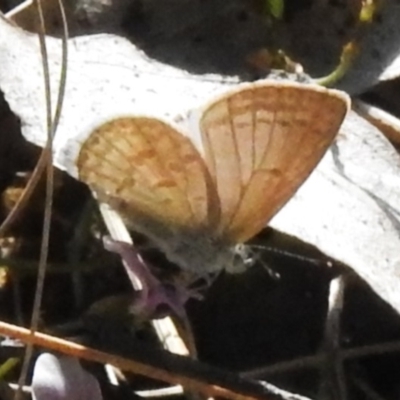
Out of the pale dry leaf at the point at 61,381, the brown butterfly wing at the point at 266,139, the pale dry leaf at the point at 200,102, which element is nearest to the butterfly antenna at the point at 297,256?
the pale dry leaf at the point at 200,102

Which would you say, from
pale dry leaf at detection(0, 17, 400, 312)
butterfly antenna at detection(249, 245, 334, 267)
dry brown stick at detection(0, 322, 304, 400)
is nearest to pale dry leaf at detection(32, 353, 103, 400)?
dry brown stick at detection(0, 322, 304, 400)

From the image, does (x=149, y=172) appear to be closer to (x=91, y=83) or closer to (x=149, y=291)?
(x=149, y=291)

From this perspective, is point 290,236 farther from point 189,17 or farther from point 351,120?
point 189,17

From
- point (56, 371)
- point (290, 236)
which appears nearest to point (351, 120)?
point (290, 236)

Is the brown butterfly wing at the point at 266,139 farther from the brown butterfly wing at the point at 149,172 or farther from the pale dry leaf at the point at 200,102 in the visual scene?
the pale dry leaf at the point at 200,102

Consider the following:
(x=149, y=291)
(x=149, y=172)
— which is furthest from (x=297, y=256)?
(x=149, y=172)

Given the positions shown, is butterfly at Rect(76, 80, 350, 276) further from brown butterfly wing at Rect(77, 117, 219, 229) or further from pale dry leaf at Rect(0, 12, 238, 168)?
pale dry leaf at Rect(0, 12, 238, 168)
